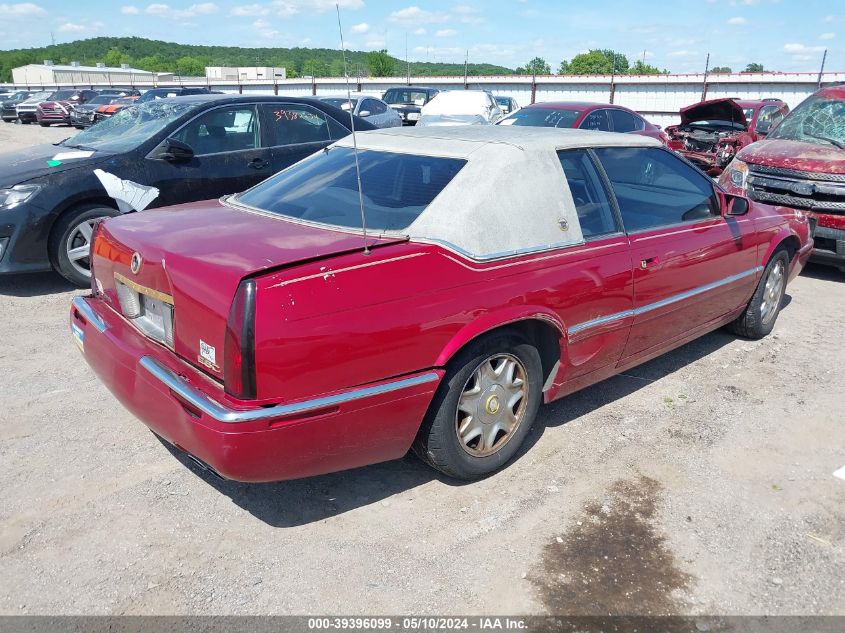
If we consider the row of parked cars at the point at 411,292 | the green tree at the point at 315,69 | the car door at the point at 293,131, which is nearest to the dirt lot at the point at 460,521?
the row of parked cars at the point at 411,292

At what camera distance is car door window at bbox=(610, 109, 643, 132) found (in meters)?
11.8

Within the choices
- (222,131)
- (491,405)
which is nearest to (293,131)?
(222,131)

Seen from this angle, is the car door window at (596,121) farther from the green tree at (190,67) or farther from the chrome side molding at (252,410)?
the green tree at (190,67)

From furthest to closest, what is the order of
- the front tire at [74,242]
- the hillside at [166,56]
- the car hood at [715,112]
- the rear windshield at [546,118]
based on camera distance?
the hillside at [166,56] < the car hood at [715,112] < the rear windshield at [546,118] < the front tire at [74,242]

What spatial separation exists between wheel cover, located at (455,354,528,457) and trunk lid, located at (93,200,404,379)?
30.0 inches

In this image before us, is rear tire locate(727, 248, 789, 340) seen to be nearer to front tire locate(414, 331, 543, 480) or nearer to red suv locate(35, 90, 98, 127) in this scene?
front tire locate(414, 331, 543, 480)

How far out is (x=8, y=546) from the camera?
2.81m

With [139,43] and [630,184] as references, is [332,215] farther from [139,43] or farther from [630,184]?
[139,43]

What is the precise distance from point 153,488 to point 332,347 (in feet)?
4.39

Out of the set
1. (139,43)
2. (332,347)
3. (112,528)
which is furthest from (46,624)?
(139,43)

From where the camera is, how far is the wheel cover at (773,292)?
535 centimetres

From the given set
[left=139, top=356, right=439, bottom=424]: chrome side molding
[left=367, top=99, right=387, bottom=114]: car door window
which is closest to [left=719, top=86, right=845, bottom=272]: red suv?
[left=139, top=356, right=439, bottom=424]: chrome side molding

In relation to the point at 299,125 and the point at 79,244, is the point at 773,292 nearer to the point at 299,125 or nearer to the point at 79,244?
the point at 299,125

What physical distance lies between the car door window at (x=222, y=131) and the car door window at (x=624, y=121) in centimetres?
689
